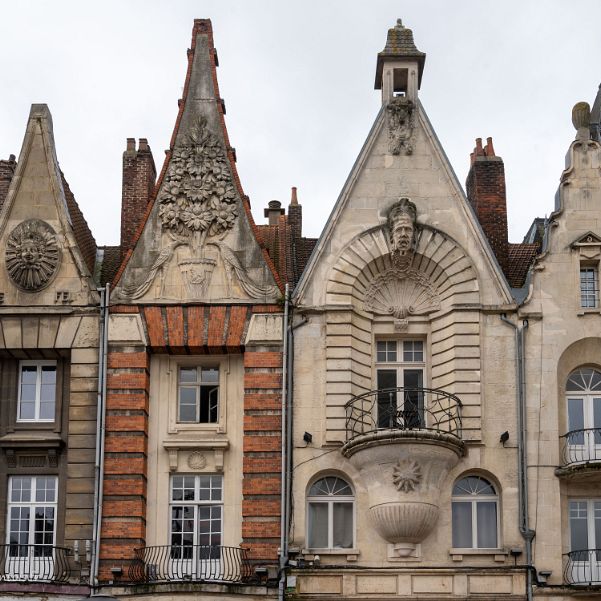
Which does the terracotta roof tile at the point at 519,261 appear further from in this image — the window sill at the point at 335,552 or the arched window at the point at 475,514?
the window sill at the point at 335,552

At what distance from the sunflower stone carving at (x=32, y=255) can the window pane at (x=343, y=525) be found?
8.06 meters

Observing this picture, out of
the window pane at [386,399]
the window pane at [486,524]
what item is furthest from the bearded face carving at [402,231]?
the window pane at [486,524]

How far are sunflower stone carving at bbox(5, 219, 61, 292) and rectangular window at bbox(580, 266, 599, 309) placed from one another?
11.6 metres

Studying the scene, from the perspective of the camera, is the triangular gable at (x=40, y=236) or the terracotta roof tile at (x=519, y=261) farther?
the terracotta roof tile at (x=519, y=261)

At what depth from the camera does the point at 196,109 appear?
33656mm

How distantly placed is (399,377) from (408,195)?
13.4 feet

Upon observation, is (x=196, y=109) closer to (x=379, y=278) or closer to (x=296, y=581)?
(x=379, y=278)

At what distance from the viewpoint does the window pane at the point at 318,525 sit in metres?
30.9

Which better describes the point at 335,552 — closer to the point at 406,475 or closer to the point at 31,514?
the point at 406,475

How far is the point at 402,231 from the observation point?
106ft

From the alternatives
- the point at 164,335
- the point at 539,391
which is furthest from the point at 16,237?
the point at 539,391

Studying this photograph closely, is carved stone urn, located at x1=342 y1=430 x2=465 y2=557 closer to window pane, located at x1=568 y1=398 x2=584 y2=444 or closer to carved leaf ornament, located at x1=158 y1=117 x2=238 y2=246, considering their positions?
window pane, located at x1=568 y1=398 x2=584 y2=444

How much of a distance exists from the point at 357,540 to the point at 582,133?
10.5 m

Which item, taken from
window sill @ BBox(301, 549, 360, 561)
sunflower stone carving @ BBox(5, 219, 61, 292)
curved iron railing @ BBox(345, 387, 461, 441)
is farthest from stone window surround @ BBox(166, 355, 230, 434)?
sunflower stone carving @ BBox(5, 219, 61, 292)
